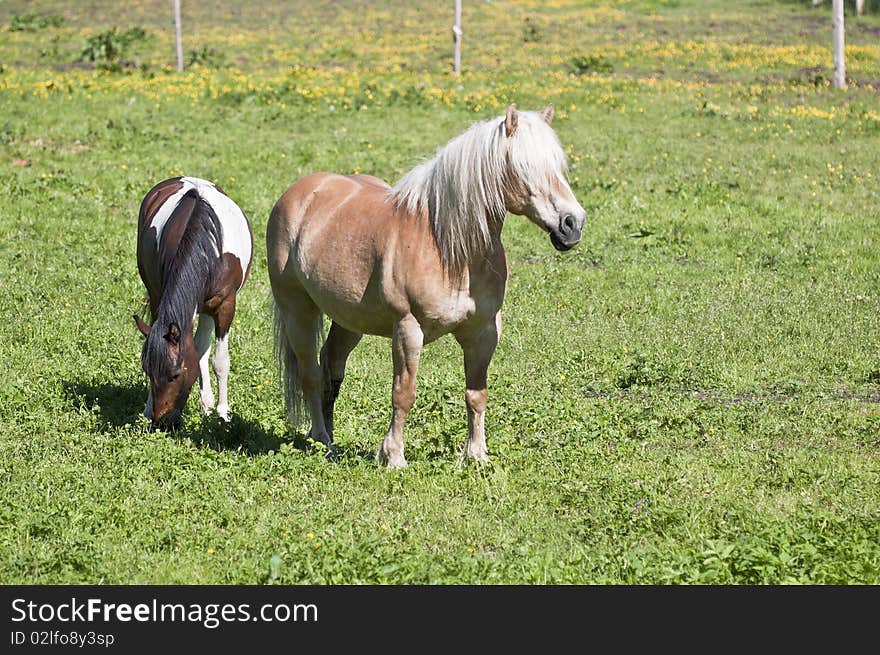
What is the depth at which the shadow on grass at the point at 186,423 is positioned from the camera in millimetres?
8227

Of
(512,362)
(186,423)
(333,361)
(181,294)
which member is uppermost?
(181,294)

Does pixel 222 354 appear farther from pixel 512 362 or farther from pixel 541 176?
pixel 541 176

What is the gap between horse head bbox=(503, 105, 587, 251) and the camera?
259 inches

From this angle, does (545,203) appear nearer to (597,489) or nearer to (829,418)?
(597,489)

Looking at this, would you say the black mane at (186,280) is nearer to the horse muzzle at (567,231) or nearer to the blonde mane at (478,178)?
the blonde mane at (478,178)

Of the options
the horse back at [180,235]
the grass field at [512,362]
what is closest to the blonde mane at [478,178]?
the grass field at [512,362]

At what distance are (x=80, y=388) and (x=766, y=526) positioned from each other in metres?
5.74

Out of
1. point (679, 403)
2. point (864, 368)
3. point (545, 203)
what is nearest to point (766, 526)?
point (545, 203)

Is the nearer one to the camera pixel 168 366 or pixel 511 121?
pixel 511 121

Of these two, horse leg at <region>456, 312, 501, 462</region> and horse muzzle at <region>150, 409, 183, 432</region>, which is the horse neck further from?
horse leg at <region>456, 312, 501, 462</region>

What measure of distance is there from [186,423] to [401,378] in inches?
86.7

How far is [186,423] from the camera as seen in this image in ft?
28.1

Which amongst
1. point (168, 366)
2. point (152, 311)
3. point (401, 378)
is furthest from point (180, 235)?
point (401, 378)

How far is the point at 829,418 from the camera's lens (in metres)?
8.62
